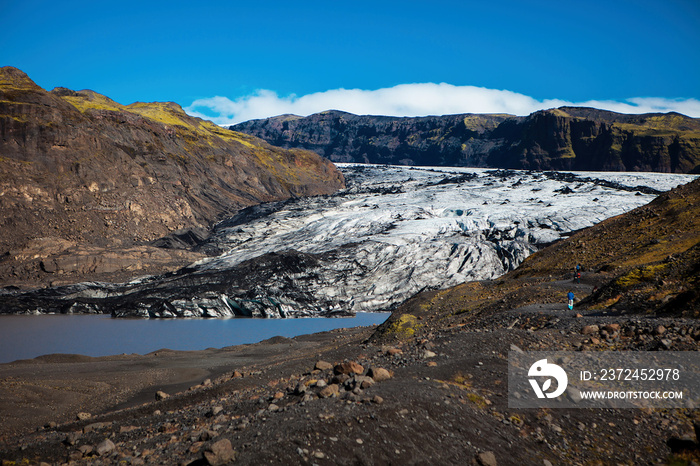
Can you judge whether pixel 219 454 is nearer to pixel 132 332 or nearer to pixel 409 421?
pixel 409 421

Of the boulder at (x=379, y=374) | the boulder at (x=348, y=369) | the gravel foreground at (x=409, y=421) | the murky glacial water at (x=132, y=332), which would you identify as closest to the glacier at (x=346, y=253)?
the murky glacial water at (x=132, y=332)

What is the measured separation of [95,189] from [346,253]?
33354mm

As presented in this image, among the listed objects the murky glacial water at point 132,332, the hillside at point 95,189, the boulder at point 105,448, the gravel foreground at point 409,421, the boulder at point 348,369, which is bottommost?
the murky glacial water at point 132,332

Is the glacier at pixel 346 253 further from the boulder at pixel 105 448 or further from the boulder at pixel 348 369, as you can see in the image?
the boulder at pixel 105 448

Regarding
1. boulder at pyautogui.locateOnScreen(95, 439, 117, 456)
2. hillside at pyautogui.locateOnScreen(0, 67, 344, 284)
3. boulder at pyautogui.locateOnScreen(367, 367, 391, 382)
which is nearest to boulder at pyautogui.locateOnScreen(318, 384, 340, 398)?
boulder at pyautogui.locateOnScreen(367, 367, 391, 382)

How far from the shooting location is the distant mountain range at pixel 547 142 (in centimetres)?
11850

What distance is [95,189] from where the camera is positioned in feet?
197

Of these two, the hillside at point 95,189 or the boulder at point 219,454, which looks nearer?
the boulder at point 219,454

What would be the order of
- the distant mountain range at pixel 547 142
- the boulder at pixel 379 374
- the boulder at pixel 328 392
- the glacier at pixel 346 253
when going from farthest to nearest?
the distant mountain range at pixel 547 142, the glacier at pixel 346 253, the boulder at pixel 379 374, the boulder at pixel 328 392

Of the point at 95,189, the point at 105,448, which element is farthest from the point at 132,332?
the point at 95,189

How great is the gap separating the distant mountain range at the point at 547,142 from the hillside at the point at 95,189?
88.3 m

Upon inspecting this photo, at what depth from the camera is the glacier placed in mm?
41125

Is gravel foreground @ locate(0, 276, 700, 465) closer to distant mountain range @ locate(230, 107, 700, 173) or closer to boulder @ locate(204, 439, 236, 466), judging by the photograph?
boulder @ locate(204, 439, 236, 466)

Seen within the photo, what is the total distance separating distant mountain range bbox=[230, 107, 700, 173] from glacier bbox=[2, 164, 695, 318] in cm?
4672
